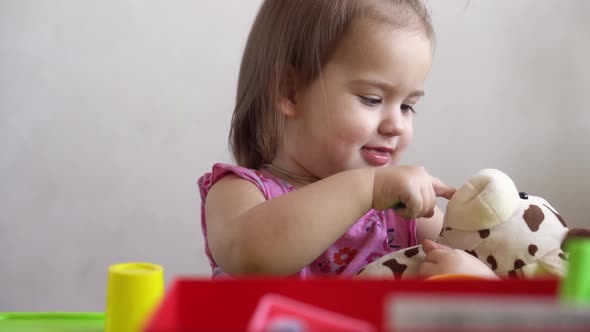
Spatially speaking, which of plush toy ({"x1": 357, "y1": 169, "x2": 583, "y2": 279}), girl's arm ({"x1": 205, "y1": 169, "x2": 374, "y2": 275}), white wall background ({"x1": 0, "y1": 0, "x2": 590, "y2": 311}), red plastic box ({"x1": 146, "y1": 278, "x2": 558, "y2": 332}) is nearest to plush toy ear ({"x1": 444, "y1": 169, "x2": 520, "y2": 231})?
plush toy ({"x1": 357, "y1": 169, "x2": 583, "y2": 279})

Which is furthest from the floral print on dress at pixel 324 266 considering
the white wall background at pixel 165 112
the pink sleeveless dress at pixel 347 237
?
the white wall background at pixel 165 112

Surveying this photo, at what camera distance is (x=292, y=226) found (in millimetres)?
723

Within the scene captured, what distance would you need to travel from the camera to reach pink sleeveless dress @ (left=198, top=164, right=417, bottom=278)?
927mm

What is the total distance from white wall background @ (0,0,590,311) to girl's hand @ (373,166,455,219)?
3.03 ft

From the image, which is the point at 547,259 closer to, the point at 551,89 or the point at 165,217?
the point at 551,89

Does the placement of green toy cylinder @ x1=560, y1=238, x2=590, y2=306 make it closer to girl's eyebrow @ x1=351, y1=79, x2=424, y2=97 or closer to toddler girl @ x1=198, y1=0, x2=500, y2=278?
toddler girl @ x1=198, y1=0, x2=500, y2=278

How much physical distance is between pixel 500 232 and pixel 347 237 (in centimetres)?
30

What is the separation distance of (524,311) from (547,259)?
485mm

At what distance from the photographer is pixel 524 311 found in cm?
28

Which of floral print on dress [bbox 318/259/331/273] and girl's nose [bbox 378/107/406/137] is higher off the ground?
girl's nose [bbox 378/107/406/137]

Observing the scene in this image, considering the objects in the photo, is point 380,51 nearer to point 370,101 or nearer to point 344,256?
point 370,101

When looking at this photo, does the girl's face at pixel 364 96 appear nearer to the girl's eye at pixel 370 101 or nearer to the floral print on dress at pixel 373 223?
the girl's eye at pixel 370 101

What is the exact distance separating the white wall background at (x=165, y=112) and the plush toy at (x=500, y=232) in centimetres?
89

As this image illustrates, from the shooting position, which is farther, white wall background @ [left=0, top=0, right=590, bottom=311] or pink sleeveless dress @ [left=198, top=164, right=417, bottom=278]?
white wall background @ [left=0, top=0, right=590, bottom=311]
